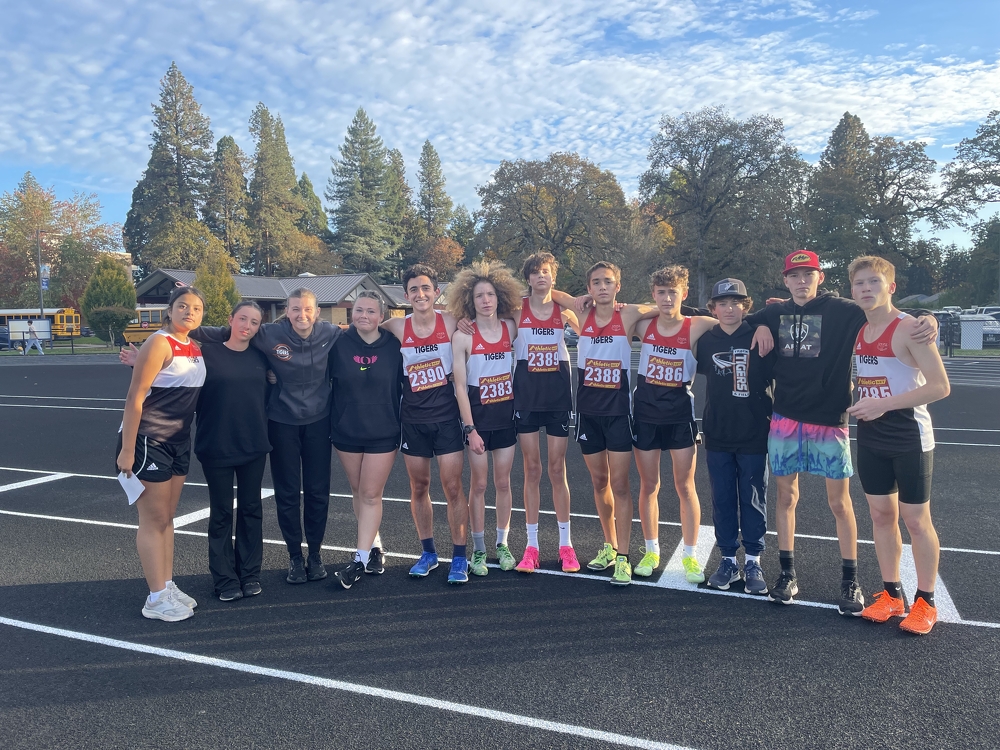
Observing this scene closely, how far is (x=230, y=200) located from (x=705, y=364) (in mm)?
68900

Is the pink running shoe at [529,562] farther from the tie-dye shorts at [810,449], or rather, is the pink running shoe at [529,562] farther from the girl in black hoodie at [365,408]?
the tie-dye shorts at [810,449]

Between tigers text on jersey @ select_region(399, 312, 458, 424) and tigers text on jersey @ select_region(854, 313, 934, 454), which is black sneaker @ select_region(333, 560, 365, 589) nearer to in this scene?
tigers text on jersey @ select_region(399, 312, 458, 424)

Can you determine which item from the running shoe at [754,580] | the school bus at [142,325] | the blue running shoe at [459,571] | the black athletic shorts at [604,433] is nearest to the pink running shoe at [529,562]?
the blue running shoe at [459,571]

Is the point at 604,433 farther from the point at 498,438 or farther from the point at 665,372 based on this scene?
the point at 498,438

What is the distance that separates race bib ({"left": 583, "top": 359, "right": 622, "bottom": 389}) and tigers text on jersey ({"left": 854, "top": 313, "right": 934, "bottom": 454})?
1.54 meters

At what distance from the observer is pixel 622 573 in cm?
476

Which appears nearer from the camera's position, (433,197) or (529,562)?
(529,562)

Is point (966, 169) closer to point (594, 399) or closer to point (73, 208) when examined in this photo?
point (594, 399)

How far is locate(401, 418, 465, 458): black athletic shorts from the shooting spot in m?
4.86

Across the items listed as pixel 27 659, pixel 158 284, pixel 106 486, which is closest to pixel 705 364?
pixel 27 659

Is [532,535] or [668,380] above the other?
[668,380]

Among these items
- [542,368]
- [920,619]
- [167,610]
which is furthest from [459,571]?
[920,619]

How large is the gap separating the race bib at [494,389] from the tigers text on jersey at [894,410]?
2292 millimetres

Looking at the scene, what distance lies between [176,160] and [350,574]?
71093mm
